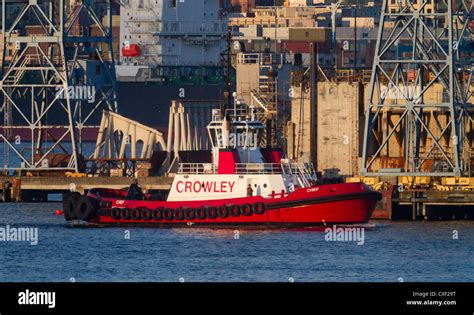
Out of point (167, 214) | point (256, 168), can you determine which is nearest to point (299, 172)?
point (256, 168)

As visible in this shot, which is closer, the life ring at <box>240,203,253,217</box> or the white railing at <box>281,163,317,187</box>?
the life ring at <box>240,203,253,217</box>

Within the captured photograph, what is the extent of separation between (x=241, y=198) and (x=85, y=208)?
19.3 ft

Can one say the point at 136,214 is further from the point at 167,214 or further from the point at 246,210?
the point at 246,210

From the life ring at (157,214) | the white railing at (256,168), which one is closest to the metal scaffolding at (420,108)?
the white railing at (256,168)

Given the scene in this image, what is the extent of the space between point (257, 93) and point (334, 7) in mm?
115924

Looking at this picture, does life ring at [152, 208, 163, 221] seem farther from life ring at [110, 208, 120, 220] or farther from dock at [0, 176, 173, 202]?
dock at [0, 176, 173, 202]

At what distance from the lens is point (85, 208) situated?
62.1 m

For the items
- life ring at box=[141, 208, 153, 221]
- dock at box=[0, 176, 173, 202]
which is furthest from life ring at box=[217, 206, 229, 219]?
dock at box=[0, 176, 173, 202]

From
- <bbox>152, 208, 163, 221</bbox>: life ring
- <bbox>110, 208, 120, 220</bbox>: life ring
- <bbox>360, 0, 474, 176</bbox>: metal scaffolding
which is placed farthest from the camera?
<bbox>360, 0, 474, 176</bbox>: metal scaffolding

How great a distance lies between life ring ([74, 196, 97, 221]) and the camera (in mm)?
62031

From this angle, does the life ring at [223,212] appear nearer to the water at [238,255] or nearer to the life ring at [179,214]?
the water at [238,255]

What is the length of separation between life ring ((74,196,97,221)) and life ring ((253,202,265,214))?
20.4 ft

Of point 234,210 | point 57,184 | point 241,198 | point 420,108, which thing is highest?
point 420,108

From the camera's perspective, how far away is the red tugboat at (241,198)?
58.2m
